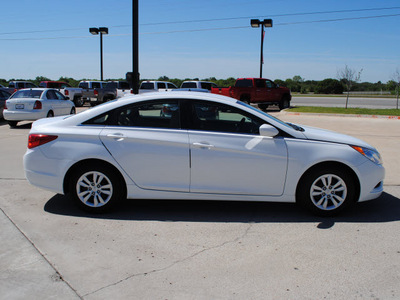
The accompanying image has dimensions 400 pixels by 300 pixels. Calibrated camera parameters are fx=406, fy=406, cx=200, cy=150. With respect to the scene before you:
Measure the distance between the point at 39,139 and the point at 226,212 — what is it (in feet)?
8.71

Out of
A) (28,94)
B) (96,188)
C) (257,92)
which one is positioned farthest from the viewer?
(257,92)

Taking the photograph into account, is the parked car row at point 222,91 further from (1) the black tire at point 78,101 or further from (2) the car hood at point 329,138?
(2) the car hood at point 329,138

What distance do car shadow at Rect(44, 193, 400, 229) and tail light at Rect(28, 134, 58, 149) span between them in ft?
2.99

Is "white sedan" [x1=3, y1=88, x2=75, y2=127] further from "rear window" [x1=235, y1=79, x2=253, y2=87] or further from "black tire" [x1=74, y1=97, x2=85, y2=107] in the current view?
"rear window" [x1=235, y1=79, x2=253, y2=87]

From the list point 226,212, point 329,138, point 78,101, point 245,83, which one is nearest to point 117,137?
point 226,212

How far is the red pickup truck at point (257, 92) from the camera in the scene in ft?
84.7

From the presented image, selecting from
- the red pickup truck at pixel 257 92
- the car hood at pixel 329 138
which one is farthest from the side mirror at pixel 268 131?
the red pickup truck at pixel 257 92

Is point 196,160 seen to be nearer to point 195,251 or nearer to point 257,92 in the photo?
point 195,251

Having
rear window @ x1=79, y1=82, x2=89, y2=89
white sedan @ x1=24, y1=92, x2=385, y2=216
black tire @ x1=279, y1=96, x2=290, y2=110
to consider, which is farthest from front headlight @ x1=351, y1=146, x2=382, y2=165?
rear window @ x1=79, y1=82, x2=89, y2=89

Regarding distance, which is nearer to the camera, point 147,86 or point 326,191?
point 326,191

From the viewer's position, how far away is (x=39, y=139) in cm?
531

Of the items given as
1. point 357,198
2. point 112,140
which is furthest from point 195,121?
point 357,198

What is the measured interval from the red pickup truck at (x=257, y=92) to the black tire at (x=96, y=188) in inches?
→ 826

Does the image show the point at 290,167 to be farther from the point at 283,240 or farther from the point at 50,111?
the point at 50,111
